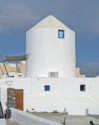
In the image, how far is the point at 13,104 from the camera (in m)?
33.6

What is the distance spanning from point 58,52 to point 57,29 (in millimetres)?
1943

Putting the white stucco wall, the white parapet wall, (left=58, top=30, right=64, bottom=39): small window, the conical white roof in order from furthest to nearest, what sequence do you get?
the conical white roof, (left=58, top=30, right=64, bottom=39): small window, the white stucco wall, the white parapet wall

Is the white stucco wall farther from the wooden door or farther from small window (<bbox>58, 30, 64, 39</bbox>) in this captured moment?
small window (<bbox>58, 30, 64, 39</bbox>)

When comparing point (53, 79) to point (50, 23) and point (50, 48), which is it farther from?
point (50, 23)

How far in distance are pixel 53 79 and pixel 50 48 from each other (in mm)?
2934

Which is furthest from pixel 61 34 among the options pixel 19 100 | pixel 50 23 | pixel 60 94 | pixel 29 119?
pixel 29 119

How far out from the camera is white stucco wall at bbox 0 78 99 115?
37469 mm

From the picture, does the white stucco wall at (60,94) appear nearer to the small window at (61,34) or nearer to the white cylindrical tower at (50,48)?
the white cylindrical tower at (50,48)

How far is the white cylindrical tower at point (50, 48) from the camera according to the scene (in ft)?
Result: 128

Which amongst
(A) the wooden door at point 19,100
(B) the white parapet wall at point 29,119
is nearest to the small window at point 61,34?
(A) the wooden door at point 19,100

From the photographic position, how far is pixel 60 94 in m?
37.8

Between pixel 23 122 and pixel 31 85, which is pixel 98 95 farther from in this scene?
pixel 23 122

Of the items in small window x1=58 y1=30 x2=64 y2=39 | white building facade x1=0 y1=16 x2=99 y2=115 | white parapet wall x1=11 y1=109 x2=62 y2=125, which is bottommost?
white parapet wall x1=11 y1=109 x2=62 y2=125

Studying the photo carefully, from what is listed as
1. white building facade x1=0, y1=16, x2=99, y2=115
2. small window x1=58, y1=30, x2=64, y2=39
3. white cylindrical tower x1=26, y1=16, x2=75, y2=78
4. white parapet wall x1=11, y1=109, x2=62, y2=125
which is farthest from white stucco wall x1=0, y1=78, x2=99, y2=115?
white parapet wall x1=11, y1=109, x2=62, y2=125
